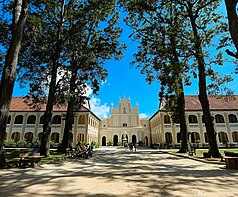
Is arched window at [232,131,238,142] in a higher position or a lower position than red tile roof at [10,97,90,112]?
lower

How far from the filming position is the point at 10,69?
855 cm

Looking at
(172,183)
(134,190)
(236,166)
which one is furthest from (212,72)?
(134,190)

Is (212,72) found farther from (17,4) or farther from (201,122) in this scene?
(201,122)

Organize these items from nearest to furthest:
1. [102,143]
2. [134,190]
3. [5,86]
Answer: [134,190] → [5,86] → [102,143]

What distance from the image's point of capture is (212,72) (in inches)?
539

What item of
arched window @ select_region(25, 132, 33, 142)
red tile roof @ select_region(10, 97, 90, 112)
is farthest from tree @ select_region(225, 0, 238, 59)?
arched window @ select_region(25, 132, 33, 142)

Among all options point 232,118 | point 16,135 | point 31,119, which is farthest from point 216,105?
point 16,135

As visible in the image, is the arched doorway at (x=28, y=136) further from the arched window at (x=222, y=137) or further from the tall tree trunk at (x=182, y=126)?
the arched window at (x=222, y=137)

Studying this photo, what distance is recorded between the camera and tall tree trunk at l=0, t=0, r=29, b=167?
7.99 metres

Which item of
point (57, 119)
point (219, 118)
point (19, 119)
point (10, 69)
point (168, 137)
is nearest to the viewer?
point (10, 69)

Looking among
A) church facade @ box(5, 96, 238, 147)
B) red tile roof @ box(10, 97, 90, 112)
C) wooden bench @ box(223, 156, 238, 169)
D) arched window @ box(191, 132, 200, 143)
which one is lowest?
wooden bench @ box(223, 156, 238, 169)

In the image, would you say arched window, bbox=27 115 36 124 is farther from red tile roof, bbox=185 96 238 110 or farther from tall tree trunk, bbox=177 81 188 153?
red tile roof, bbox=185 96 238 110

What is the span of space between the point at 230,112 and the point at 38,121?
123 feet

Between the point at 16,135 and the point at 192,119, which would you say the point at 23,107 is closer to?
the point at 16,135
